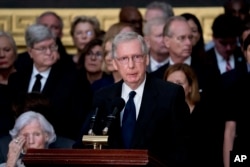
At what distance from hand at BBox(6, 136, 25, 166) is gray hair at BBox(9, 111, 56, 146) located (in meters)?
0.16

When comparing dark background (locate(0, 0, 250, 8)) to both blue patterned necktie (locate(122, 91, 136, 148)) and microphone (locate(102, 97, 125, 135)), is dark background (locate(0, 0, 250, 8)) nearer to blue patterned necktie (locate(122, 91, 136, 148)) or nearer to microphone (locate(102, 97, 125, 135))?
blue patterned necktie (locate(122, 91, 136, 148))

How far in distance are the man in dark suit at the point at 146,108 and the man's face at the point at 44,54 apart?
7.64 ft

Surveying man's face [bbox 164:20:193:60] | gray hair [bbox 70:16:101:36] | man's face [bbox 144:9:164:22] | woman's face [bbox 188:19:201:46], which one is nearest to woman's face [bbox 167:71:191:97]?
man's face [bbox 164:20:193:60]

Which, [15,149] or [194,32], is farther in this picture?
[194,32]

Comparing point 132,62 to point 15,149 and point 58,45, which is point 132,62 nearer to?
point 15,149

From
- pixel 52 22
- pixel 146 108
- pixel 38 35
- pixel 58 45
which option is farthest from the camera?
pixel 52 22

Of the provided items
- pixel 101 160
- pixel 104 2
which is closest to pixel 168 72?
pixel 101 160

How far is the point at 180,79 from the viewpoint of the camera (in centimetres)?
982

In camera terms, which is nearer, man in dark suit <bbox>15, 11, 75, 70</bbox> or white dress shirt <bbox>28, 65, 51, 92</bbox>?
white dress shirt <bbox>28, 65, 51, 92</bbox>

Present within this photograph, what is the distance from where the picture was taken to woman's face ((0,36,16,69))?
10969 millimetres

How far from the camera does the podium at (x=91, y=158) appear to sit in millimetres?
7027

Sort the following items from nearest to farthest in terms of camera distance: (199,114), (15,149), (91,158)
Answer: (91,158)
(15,149)
(199,114)

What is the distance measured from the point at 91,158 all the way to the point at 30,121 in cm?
228

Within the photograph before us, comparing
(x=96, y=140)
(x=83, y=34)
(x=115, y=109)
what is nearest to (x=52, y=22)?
(x=83, y=34)
